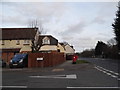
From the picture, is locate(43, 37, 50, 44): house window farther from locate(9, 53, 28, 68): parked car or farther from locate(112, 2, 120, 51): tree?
locate(9, 53, 28, 68): parked car

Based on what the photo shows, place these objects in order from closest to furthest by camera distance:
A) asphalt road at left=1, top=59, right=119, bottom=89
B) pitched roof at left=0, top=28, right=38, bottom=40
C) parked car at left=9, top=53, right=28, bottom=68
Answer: asphalt road at left=1, top=59, right=119, bottom=89 → parked car at left=9, top=53, right=28, bottom=68 → pitched roof at left=0, top=28, right=38, bottom=40

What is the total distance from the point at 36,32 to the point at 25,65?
28963 mm

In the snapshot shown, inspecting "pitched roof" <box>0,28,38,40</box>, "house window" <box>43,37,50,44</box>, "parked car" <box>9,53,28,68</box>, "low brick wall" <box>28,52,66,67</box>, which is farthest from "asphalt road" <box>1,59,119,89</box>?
"house window" <box>43,37,50,44</box>

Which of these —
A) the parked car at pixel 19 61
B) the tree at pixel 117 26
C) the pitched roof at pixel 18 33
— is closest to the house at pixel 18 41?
the pitched roof at pixel 18 33

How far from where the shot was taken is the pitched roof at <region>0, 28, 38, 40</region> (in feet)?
195

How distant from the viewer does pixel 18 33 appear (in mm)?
61219

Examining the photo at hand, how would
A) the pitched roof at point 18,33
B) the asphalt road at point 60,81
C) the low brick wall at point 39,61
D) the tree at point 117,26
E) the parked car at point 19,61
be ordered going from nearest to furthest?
1. the asphalt road at point 60,81
2. the low brick wall at point 39,61
3. the parked car at point 19,61
4. the tree at point 117,26
5. the pitched roof at point 18,33

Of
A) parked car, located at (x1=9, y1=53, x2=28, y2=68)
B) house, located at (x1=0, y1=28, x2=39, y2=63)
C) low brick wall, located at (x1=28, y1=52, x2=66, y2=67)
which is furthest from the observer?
house, located at (x1=0, y1=28, x2=39, y2=63)

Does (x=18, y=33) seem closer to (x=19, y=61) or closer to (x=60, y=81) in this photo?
(x=19, y=61)

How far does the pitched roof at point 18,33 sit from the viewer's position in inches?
2345

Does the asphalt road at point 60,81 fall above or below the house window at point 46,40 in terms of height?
below

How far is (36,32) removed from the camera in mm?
58938

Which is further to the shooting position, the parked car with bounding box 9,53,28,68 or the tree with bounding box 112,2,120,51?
the tree with bounding box 112,2,120,51

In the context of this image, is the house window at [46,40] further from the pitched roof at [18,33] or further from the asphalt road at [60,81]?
the asphalt road at [60,81]
